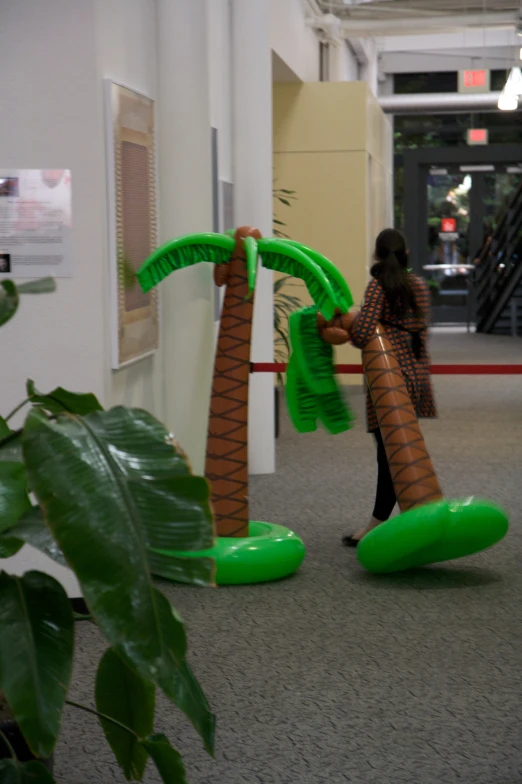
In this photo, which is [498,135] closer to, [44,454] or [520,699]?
[520,699]

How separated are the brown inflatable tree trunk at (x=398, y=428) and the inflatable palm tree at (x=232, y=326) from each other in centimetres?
24

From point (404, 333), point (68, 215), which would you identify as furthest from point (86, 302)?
point (404, 333)

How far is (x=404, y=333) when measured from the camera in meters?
4.75

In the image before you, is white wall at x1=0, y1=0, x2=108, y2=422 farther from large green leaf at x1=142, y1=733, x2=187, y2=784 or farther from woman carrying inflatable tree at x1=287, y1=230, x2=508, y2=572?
large green leaf at x1=142, y1=733, x2=187, y2=784

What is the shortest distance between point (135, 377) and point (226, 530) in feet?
2.37

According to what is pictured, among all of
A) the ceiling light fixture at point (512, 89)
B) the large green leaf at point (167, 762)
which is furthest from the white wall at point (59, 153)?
the ceiling light fixture at point (512, 89)

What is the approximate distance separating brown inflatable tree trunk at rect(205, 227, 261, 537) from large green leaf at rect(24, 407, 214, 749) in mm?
2813

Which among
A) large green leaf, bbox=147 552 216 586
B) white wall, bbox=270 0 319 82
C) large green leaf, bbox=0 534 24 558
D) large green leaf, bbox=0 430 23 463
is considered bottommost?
large green leaf, bbox=0 534 24 558

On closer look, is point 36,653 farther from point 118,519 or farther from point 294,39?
point 294,39

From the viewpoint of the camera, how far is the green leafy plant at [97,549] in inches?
61.4

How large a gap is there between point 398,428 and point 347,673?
127 cm

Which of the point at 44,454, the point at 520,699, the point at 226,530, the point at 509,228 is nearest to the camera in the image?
the point at 44,454

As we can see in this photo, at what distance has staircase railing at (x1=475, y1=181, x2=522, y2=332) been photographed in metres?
15.6

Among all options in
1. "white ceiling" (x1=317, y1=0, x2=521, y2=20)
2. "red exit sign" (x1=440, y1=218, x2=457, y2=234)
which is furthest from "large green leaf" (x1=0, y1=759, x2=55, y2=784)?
"red exit sign" (x1=440, y1=218, x2=457, y2=234)
